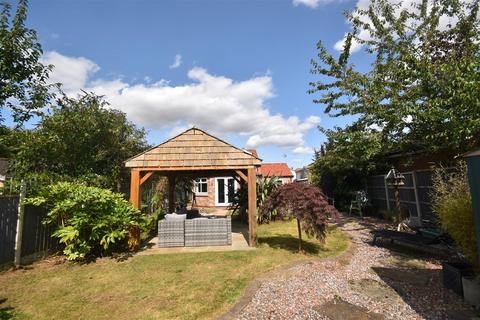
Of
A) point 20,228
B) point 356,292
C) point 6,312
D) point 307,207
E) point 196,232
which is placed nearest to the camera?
point 6,312

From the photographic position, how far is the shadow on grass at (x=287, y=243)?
24.7 feet

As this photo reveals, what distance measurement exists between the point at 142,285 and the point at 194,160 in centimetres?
404

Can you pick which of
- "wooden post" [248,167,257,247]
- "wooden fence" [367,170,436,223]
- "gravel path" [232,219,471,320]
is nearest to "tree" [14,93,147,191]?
"wooden post" [248,167,257,247]

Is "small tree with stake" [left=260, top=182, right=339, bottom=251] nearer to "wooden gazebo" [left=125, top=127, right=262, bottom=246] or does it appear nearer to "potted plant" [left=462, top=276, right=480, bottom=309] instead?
"wooden gazebo" [left=125, top=127, right=262, bottom=246]

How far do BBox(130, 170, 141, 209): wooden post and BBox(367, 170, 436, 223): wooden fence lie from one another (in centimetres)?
988

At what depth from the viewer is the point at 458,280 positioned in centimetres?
430

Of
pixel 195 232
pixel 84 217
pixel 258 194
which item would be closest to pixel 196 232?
pixel 195 232

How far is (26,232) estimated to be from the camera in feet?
21.5

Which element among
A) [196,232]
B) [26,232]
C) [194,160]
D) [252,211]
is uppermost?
[194,160]

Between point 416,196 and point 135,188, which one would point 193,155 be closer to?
point 135,188

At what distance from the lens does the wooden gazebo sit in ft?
26.5

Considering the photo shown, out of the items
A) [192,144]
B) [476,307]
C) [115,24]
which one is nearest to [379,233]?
[476,307]

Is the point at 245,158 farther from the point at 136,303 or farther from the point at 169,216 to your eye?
the point at 136,303

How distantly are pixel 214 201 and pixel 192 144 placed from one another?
519 inches
